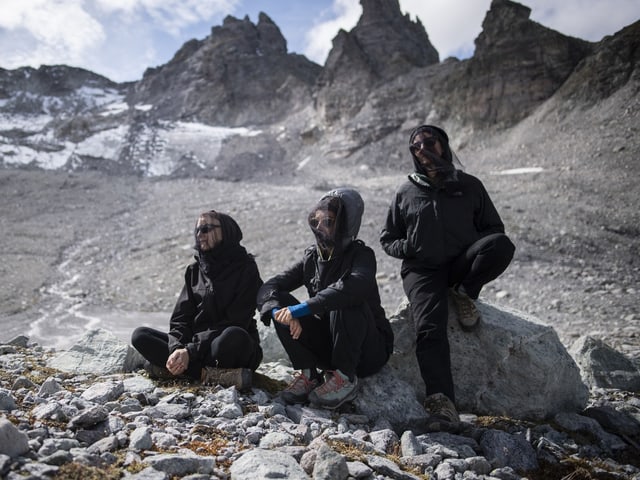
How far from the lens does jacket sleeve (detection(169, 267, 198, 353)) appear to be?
464 centimetres

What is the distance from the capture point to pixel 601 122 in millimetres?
28297

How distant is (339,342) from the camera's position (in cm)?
390

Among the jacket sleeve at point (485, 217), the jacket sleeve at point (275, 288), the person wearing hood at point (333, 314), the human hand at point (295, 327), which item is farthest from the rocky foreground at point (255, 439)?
the jacket sleeve at point (485, 217)

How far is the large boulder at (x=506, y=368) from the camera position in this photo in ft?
14.8

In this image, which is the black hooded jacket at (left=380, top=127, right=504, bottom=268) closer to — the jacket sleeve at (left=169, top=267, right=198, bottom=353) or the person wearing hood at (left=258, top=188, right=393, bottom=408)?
the person wearing hood at (left=258, top=188, right=393, bottom=408)

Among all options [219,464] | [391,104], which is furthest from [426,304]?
[391,104]

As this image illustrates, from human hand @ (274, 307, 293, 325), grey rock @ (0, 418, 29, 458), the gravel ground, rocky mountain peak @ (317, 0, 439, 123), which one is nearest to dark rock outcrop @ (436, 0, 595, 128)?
the gravel ground

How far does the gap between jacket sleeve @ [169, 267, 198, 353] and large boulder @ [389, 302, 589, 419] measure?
212cm

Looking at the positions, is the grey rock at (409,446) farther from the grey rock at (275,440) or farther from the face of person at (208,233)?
the face of person at (208,233)

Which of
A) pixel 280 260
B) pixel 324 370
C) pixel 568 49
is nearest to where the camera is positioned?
pixel 324 370

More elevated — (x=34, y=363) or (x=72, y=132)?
(x=72, y=132)

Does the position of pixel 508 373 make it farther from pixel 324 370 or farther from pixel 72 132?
pixel 72 132

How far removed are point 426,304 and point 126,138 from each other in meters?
59.0

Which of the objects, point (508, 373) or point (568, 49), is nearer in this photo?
point (508, 373)
